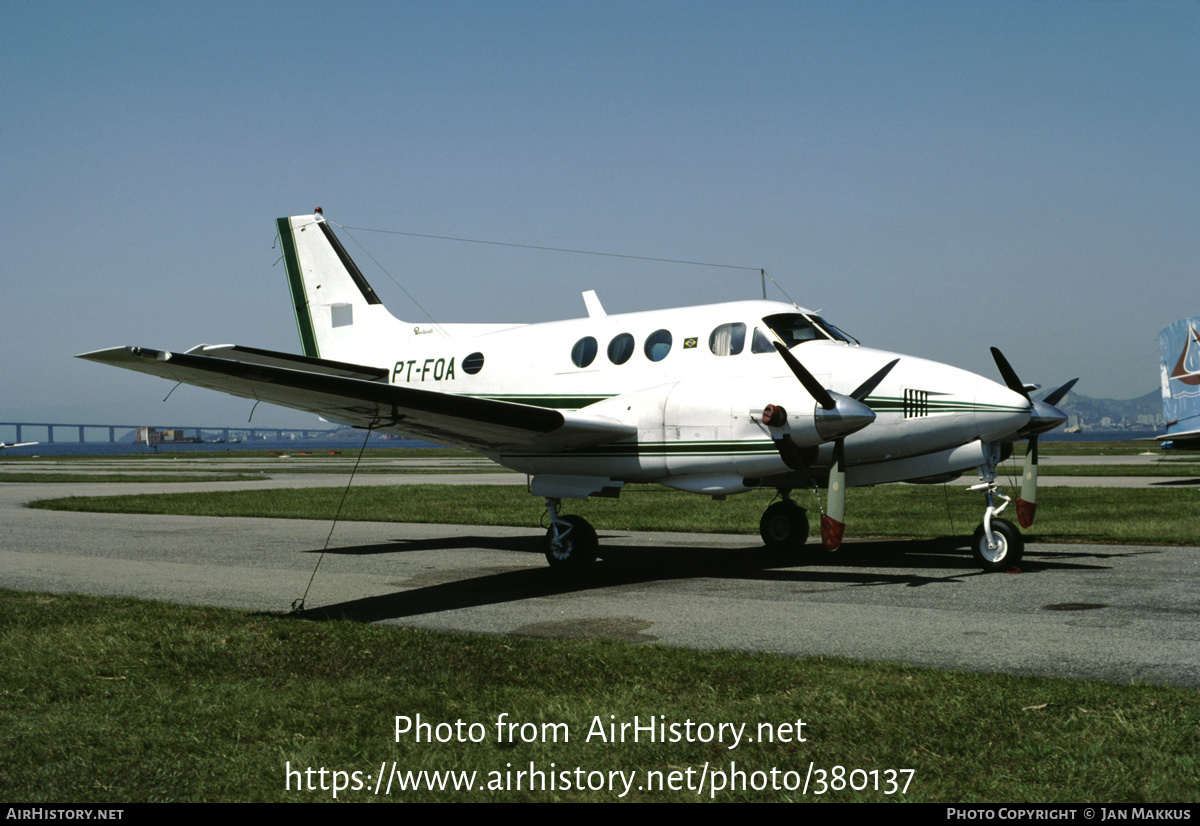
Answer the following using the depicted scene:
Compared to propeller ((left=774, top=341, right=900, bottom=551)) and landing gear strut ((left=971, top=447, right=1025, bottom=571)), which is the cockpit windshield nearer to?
propeller ((left=774, top=341, right=900, bottom=551))

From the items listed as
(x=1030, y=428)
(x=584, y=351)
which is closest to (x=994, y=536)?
(x=1030, y=428)

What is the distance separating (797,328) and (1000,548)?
3840 mm

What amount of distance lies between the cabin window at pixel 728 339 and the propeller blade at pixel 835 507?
1.92m

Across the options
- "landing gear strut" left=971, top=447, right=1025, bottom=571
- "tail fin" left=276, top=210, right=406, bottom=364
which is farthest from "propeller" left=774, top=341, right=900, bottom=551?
"tail fin" left=276, top=210, right=406, bottom=364

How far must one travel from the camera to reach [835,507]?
1104cm

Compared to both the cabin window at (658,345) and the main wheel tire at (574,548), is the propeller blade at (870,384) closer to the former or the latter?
the cabin window at (658,345)

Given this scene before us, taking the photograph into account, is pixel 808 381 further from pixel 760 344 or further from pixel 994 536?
pixel 994 536

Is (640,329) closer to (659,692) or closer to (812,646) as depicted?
(812,646)

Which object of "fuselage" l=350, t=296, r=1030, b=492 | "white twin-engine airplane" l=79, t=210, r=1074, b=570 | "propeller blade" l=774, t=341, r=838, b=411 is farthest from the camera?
"fuselage" l=350, t=296, r=1030, b=492

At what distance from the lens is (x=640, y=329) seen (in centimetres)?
1335

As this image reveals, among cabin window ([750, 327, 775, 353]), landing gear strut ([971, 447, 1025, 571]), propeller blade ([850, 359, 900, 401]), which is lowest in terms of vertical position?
landing gear strut ([971, 447, 1025, 571])

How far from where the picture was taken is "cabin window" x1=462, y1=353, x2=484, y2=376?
15172 millimetres

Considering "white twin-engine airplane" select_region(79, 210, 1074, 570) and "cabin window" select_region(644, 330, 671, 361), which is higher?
"cabin window" select_region(644, 330, 671, 361)

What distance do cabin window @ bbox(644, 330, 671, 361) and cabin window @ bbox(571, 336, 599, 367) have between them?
94cm
